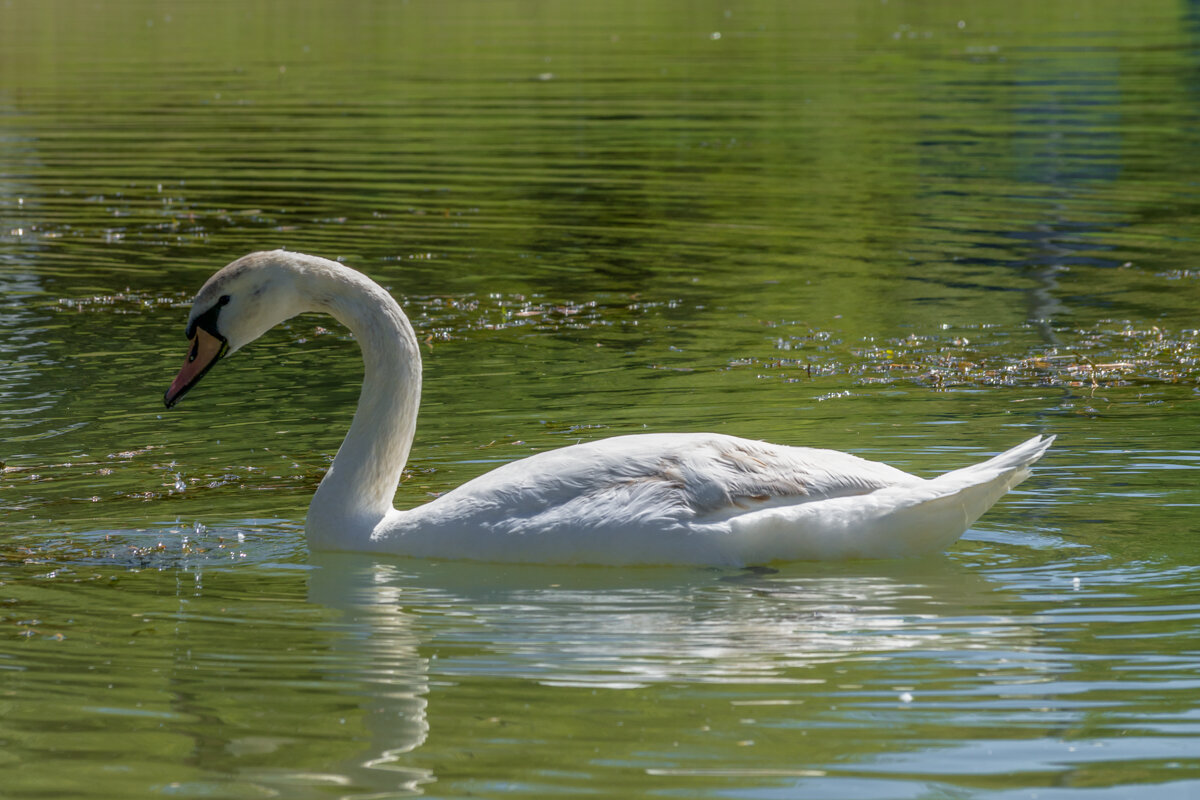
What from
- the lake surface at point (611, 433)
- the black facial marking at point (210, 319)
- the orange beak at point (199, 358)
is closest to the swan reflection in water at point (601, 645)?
the lake surface at point (611, 433)

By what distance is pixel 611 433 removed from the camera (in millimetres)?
10031

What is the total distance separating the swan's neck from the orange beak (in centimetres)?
49

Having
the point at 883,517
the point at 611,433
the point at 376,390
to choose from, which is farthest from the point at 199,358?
the point at 883,517

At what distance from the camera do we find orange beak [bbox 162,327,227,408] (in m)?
8.00

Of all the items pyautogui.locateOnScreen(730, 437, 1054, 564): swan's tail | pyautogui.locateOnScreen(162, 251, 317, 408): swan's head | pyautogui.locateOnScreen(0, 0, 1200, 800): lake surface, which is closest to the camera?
pyautogui.locateOnScreen(0, 0, 1200, 800): lake surface

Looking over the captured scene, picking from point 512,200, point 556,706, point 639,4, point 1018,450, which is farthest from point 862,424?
point 639,4

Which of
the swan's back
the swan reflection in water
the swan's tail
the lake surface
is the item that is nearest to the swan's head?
the lake surface

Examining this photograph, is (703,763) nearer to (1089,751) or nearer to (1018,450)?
(1089,751)

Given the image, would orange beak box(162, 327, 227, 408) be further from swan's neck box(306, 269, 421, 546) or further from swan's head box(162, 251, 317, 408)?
swan's neck box(306, 269, 421, 546)

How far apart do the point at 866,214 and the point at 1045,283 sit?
14.3ft

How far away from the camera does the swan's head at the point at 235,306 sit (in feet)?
26.1

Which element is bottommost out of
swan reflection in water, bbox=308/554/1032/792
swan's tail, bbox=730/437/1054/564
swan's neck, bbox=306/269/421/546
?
swan reflection in water, bbox=308/554/1032/792

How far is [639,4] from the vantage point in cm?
6556

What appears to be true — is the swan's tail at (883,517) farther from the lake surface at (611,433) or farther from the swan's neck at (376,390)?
the swan's neck at (376,390)
